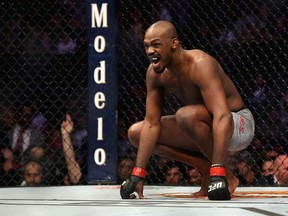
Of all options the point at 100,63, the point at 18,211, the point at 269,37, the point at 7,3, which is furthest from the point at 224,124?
the point at 7,3

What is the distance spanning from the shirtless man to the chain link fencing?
1121mm

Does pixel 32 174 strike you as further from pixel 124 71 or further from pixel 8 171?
pixel 124 71

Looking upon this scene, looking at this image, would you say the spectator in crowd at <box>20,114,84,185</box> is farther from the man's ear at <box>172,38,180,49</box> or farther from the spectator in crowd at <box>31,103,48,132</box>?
the man's ear at <box>172,38,180,49</box>

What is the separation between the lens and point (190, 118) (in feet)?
6.88

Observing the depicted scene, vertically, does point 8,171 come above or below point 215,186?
above

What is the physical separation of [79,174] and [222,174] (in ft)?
5.20

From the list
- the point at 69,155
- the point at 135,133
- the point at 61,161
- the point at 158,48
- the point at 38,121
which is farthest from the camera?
the point at 38,121

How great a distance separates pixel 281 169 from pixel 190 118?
139 centimetres

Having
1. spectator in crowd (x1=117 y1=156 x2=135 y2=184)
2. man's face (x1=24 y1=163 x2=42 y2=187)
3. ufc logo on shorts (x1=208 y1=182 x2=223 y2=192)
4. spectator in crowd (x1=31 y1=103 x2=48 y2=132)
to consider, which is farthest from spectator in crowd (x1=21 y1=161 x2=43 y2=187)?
ufc logo on shorts (x1=208 y1=182 x2=223 y2=192)

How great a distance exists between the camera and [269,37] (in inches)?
143

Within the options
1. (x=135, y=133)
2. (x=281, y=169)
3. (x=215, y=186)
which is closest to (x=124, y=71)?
(x=281, y=169)

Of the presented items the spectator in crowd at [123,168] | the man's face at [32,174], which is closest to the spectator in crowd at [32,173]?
the man's face at [32,174]

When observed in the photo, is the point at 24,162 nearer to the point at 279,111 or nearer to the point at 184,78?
the point at 279,111

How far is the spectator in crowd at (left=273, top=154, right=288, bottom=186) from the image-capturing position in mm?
3320
